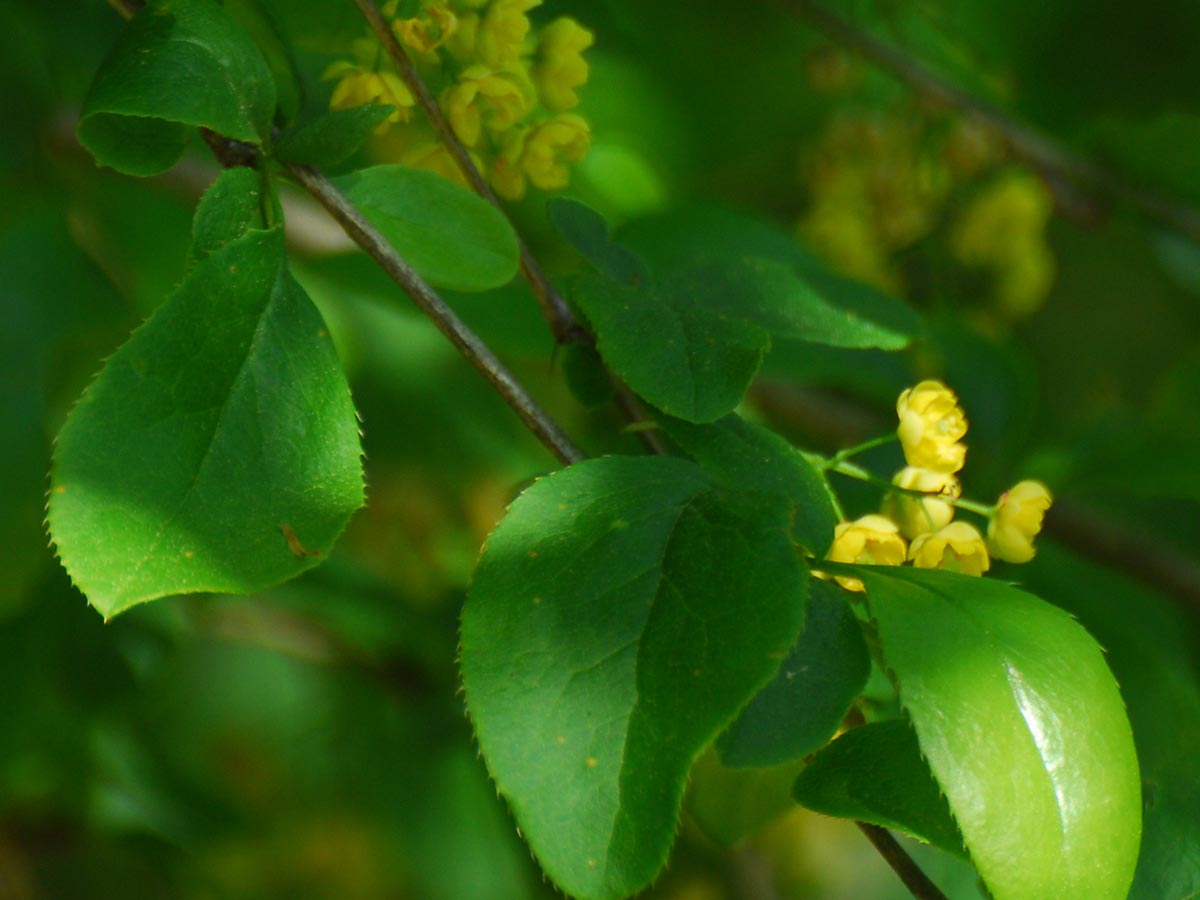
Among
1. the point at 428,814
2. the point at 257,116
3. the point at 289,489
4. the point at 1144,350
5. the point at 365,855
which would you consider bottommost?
the point at 365,855

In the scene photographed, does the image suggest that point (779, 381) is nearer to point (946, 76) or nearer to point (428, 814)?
point (946, 76)

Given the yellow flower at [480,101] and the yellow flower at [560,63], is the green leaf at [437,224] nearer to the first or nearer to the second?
the yellow flower at [480,101]

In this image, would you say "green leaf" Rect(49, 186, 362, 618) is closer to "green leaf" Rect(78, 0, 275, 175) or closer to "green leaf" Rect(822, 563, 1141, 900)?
"green leaf" Rect(78, 0, 275, 175)

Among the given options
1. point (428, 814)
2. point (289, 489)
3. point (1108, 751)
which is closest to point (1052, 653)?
point (1108, 751)

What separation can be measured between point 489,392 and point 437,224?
1325mm

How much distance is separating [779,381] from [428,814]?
787mm

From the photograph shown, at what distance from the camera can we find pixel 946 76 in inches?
67.9

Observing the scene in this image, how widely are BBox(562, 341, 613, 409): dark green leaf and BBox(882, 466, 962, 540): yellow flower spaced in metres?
0.18

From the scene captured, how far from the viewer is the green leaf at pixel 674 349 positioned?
27.0 inches

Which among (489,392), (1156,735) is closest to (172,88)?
(1156,735)

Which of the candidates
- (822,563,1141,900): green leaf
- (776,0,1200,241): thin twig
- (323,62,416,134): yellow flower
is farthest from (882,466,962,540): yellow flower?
(776,0,1200,241): thin twig

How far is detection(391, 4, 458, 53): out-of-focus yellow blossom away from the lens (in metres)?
0.80

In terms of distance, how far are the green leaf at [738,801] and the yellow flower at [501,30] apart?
44cm

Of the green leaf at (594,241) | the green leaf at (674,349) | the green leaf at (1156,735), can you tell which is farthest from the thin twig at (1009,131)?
the green leaf at (674,349)
